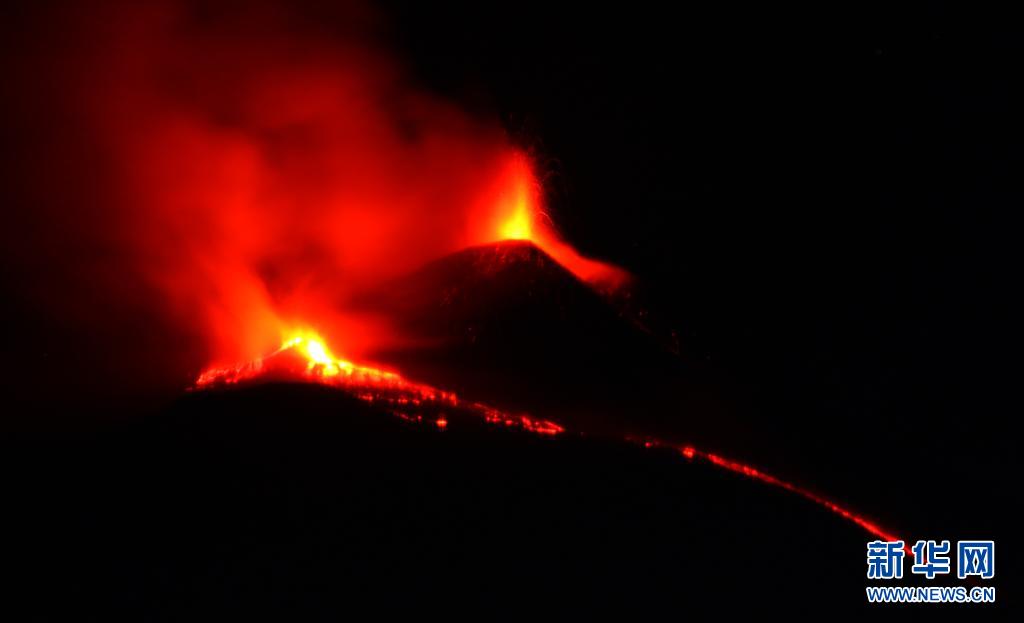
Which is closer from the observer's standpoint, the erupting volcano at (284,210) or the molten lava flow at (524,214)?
the erupting volcano at (284,210)

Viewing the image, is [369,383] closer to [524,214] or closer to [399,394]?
[399,394]

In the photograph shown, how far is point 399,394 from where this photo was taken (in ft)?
16.8

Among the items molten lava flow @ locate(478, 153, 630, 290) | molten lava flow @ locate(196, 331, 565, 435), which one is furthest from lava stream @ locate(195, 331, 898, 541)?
molten lava flow @ locate(478, 153, 630, 290)

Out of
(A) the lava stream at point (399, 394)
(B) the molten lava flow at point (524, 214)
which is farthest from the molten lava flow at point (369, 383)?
(B) the molten lava flow at point (524, 214)

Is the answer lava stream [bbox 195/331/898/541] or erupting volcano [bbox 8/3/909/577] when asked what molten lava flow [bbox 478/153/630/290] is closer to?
erupting volcano [bbox 8/3/909/577]

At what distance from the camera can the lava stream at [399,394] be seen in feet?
16.6

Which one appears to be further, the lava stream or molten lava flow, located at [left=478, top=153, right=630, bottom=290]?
molten lava flow, located at [left=478, top=153, right=630, bottom=290]

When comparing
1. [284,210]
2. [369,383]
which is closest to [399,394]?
[369,383]

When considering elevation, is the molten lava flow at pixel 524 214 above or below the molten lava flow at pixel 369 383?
above

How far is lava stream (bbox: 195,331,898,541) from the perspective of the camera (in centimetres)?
507

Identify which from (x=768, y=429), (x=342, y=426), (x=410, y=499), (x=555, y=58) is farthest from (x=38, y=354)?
(x=768, y=429)

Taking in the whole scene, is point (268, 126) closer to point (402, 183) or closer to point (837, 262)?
point (402, 183)

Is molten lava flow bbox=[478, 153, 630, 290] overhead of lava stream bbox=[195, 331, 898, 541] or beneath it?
overhead

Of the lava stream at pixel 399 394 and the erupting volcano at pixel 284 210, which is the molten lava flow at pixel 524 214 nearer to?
the erupting volcano at pixel 284 210
